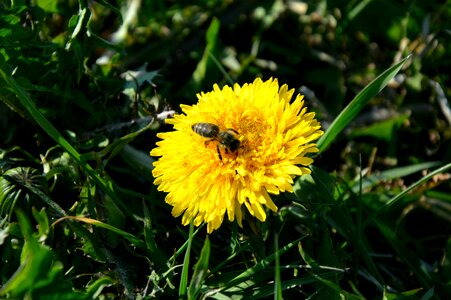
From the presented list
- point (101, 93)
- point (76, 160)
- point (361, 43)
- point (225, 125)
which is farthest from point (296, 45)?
point (76, 160)

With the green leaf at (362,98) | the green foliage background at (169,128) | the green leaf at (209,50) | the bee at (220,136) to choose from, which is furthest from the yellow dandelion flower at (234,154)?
the green leaf at (209,50)

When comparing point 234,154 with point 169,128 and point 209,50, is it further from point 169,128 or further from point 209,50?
point 209,50

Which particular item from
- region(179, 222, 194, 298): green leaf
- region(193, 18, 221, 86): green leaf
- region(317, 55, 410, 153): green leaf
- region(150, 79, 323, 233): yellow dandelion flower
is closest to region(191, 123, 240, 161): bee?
region(150, 79, 323, 233): yellow dandelion flower

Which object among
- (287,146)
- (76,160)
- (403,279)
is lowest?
(403,279)

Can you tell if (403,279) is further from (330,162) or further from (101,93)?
(101,93)

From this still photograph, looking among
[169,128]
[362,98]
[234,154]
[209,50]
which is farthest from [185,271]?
[209,50]

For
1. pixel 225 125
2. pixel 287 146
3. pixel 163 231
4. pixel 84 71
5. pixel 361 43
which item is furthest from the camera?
pixel 361 43

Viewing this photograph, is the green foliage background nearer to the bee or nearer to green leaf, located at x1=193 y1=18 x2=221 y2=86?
green leaf, located at x1=193 y1=18 x2=221 y2=86
